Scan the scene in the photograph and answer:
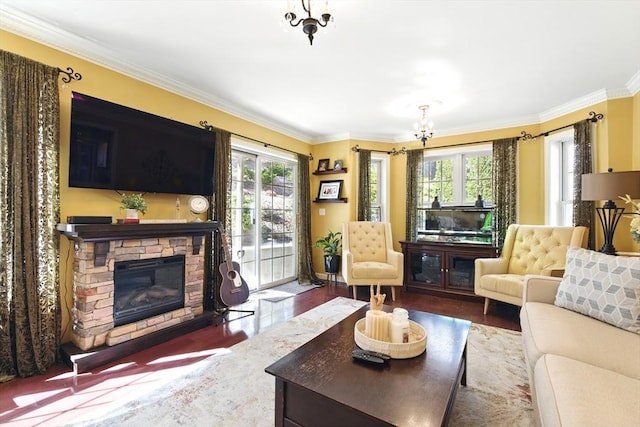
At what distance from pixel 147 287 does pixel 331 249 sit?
108 inches

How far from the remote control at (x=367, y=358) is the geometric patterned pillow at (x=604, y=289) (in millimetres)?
1529

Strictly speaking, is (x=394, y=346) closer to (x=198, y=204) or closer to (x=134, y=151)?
(x=198, y=204)

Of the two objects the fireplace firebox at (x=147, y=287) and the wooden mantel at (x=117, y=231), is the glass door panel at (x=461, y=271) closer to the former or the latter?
the wooden mantel at (x=117, y=231)

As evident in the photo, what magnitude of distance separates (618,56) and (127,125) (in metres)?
4.29

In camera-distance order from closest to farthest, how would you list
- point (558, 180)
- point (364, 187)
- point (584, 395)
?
point (584, 395) < point (558, 180) < point (364, 187)

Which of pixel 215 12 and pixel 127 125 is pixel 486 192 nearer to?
pixel 215 12

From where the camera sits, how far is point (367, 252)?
174 inches

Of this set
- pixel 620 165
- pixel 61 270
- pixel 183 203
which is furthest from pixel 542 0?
pixel 61 270

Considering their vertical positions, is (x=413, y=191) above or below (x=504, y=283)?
above

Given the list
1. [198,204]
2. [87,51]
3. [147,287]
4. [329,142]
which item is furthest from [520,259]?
[87,51]

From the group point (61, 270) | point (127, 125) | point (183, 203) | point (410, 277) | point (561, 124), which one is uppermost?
point (561, 124)

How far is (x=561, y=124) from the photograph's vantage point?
3676mm

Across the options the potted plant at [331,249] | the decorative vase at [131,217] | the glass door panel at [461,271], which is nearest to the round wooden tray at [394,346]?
the decorative vase at [131,217]

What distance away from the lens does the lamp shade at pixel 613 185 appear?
8.64ft
